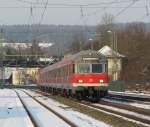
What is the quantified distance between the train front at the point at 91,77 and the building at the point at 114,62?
37.2 metres

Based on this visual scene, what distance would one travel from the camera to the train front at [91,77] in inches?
1367

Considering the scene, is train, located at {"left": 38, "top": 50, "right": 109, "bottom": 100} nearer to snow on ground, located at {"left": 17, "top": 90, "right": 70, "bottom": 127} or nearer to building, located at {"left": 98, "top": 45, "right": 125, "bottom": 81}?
snow on ground, located at {"left": 17, "top": 90, "right": 70, "bottom": 127}

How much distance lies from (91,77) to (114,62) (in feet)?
153

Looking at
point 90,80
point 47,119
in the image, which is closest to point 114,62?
point 90,80

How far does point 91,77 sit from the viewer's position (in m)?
34.9

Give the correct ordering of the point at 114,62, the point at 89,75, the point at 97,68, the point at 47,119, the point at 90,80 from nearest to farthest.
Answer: the point at 47,119
the point at 90,80
the point at 89,75
the point at 97,68
the point at 114,62

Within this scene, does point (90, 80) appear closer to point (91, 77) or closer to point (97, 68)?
point (91, 77)

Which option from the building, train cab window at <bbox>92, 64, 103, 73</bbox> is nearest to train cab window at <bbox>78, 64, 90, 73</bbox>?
train cab window at <bbox>92, 64, 103, 73</bbox>

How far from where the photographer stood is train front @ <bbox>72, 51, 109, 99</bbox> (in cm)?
3471

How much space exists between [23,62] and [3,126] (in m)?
106

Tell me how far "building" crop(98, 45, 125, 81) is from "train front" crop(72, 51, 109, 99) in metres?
37.2

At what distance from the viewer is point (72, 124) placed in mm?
18047

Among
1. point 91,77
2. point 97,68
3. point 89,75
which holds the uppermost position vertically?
point 97,68

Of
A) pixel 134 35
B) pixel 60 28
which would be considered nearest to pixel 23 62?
pixel 134 35
